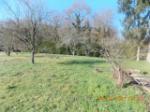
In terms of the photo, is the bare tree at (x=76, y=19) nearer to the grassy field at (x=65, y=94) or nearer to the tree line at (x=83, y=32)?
the tree line at (x=83, y=32)

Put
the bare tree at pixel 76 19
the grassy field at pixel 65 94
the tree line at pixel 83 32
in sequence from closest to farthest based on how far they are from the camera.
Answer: the grassy field at pixel 65 94 → the tree line at pixel 83 32 → the bare tree at pixel 76 19

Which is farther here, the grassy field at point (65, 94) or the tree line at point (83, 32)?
the tree line at point (83, 32)

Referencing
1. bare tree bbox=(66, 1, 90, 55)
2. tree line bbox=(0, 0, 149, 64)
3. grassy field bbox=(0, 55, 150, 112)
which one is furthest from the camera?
bare tree bbox=(66, 1, 90, 55)

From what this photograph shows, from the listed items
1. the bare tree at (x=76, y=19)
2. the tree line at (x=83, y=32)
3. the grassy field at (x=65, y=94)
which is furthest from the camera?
the bare tree at (x=76, y=19)

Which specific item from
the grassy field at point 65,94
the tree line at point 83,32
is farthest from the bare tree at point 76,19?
the grassy field at point 65,94

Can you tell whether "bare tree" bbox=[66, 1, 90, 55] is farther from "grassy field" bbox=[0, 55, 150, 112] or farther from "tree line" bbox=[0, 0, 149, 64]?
"grassy field" bbox=[0, 55, 150, 112]

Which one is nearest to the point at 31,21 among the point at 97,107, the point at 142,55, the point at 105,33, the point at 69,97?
the point at 69,97

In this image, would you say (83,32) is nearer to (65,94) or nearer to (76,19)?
(76,19)

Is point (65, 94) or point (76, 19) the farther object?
point (76, 19)

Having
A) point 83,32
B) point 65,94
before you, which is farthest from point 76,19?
point 65,94

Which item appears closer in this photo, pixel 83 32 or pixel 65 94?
pixel 65 94

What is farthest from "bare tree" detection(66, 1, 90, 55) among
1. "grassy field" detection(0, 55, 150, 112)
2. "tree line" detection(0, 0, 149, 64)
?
"grassy field" detection(0, 55, 150, 112)

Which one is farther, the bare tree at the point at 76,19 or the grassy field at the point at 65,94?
the bare tree at the point at 76,19

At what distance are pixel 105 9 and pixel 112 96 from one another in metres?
28.8
